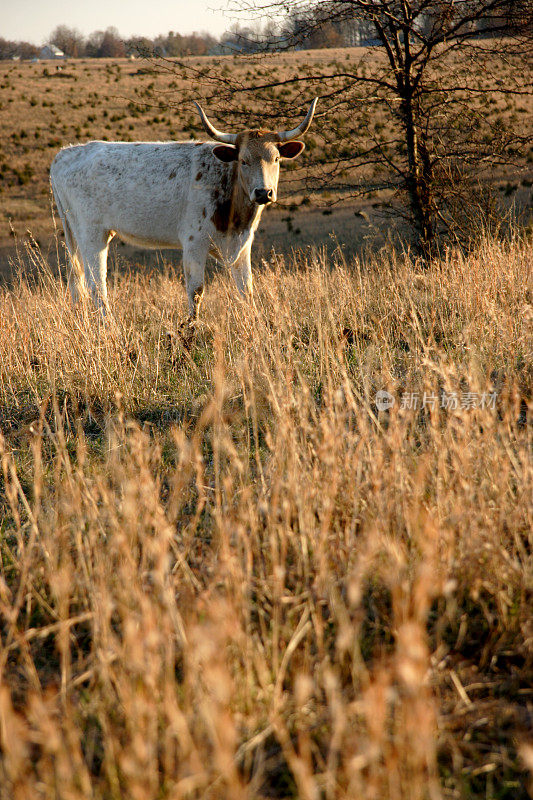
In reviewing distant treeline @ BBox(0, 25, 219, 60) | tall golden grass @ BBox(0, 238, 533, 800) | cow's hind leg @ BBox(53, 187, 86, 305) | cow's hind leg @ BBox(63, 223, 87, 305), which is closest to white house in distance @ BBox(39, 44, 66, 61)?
distant treeline @ BBox(0, 25, 219, 60)

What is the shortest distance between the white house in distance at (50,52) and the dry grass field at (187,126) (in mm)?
36276

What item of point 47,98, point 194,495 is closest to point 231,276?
point 194,495

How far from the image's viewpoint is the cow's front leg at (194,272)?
6148 millimetres

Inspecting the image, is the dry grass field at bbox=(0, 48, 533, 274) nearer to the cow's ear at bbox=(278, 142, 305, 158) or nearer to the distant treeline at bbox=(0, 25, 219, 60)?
the cow's ear at bbox=(278, 142, 305, 158)

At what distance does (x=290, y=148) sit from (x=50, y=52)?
297 feet

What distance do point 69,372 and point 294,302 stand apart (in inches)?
97.1

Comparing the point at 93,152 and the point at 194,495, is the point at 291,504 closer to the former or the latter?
the point at 194,495

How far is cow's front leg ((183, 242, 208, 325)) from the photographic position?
615 cm

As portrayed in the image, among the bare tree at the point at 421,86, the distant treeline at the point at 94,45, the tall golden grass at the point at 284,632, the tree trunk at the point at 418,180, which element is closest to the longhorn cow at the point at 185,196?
the bare tree at the point at 421,86

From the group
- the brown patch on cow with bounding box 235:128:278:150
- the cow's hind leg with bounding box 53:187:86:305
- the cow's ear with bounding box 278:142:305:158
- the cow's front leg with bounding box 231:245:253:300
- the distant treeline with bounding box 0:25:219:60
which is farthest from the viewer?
the distant treeline with bounding box 0:25:219:60

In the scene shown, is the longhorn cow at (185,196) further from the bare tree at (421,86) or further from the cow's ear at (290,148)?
the bare tree at (421,86)

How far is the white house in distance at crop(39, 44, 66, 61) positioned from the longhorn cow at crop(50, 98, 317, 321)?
85422mm

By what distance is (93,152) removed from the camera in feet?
22.5

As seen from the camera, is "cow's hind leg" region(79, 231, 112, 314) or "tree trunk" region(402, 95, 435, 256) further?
"tree trunk" region(402, 95, 435, 256)
